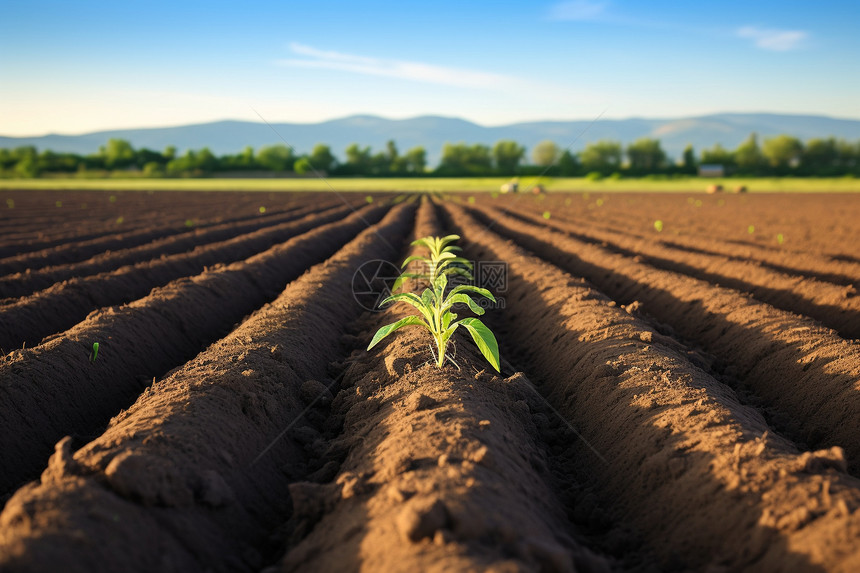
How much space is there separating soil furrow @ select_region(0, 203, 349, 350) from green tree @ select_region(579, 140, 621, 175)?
74935 millimetres

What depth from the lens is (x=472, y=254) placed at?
13750 millimetres

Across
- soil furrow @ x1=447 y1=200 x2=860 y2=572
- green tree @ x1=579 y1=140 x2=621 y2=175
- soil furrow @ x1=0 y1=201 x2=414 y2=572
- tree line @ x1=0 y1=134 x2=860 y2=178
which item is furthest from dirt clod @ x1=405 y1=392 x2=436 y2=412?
green tree @ x1=579 y1=140 x2=621 y2=175

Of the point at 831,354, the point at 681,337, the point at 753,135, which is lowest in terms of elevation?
the point at 681,337

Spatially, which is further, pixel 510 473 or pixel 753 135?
pixel 753 135

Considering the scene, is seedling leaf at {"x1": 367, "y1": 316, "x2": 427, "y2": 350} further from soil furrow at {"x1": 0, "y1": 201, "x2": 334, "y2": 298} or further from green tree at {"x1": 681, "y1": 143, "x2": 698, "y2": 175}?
green tree at {"x1": 681, "y1": 143, "x2": 698, "y2": 175}

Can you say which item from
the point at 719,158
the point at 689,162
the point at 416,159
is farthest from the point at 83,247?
the point at 416,159

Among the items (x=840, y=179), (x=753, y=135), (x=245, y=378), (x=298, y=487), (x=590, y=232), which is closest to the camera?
(x=298, y=487)

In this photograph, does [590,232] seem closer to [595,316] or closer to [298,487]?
[595,316]

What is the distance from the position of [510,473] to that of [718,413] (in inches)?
64.0

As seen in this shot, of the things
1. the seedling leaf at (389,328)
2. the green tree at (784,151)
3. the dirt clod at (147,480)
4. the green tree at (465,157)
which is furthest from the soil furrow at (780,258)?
the green tree at (465,157)

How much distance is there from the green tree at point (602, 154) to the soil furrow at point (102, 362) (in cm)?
7814

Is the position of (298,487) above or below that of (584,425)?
above

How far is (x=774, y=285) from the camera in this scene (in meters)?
8.93

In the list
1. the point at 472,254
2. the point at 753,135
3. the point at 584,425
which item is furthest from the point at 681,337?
the point at 753,135
